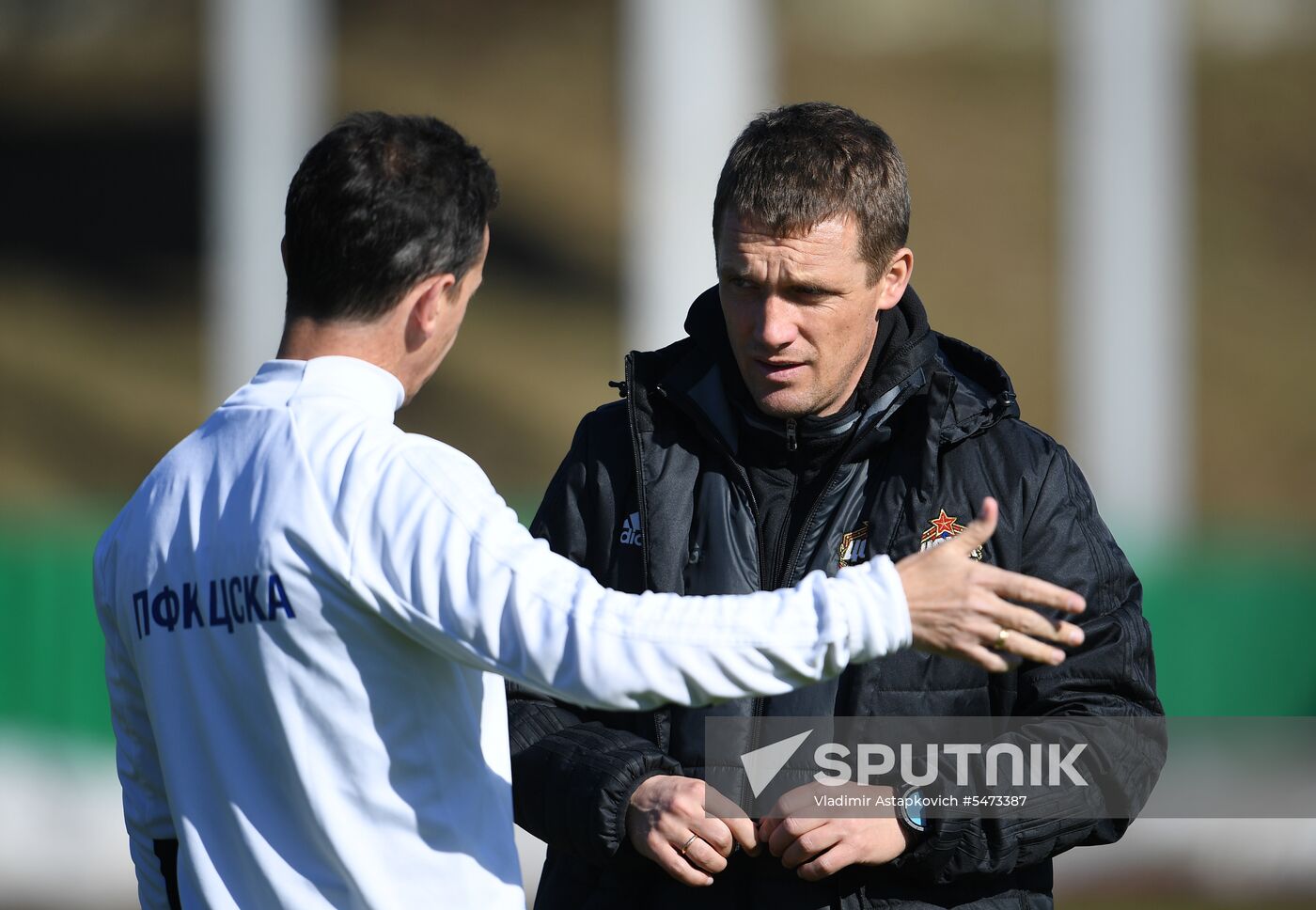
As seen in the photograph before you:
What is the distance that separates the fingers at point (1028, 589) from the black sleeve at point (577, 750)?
756 mm

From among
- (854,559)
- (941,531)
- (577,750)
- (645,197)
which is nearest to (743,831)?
Result: (577,750)

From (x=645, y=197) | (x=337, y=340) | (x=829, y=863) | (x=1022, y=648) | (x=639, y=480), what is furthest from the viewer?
(x=645, y=197)

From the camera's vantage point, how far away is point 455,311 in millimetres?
2268

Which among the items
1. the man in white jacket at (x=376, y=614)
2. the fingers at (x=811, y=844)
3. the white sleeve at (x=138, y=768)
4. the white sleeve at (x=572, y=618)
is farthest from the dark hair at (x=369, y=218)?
the fingers at (x=811, y=844)

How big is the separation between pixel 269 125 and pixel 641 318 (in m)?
3.47

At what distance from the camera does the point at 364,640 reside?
80.4 inches

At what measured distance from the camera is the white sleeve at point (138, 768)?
88.8 inches

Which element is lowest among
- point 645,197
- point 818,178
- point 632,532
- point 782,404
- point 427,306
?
point 632,532

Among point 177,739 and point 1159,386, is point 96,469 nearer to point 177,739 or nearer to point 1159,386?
point 1159,386

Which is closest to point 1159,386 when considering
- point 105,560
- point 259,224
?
point 259,224

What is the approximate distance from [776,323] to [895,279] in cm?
28

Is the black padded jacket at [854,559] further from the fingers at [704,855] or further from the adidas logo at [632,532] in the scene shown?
the fingers at [704,855]

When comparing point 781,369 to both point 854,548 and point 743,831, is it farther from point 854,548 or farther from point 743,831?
point 743,831

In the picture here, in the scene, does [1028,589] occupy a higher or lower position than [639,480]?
lower
